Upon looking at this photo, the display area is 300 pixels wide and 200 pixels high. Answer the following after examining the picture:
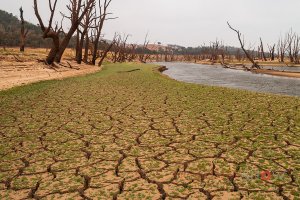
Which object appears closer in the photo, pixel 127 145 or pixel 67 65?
pixel 127 145

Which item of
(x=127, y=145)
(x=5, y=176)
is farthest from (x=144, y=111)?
(x=5, y=176)

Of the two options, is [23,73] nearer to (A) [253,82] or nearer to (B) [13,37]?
(A) [253,82]

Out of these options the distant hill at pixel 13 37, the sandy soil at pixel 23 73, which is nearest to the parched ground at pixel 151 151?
the sandy soil at pixel 23 73

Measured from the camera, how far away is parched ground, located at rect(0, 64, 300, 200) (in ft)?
8.70

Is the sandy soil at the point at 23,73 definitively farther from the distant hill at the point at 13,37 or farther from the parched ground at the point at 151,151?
the distant hill at the point at 13,37

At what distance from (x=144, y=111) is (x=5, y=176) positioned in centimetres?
330

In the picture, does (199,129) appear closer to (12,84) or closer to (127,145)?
(127,145)

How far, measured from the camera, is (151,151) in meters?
3.60

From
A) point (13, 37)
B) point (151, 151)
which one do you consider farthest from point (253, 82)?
point (13, 37)

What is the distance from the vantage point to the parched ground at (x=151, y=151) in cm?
265

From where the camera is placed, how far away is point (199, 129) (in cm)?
449

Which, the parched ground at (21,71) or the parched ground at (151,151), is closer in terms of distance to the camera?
the parched ground at (151,151)

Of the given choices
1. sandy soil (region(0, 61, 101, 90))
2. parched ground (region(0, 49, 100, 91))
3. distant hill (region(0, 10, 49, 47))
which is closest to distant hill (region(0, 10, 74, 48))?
distant hill (region(0, 10, 49, 47))

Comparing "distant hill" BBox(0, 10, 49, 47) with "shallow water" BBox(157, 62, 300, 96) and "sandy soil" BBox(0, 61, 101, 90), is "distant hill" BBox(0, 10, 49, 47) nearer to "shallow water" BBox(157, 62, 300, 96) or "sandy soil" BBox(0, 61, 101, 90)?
"sandy soil" BBox(0, 61, 101, 90)
